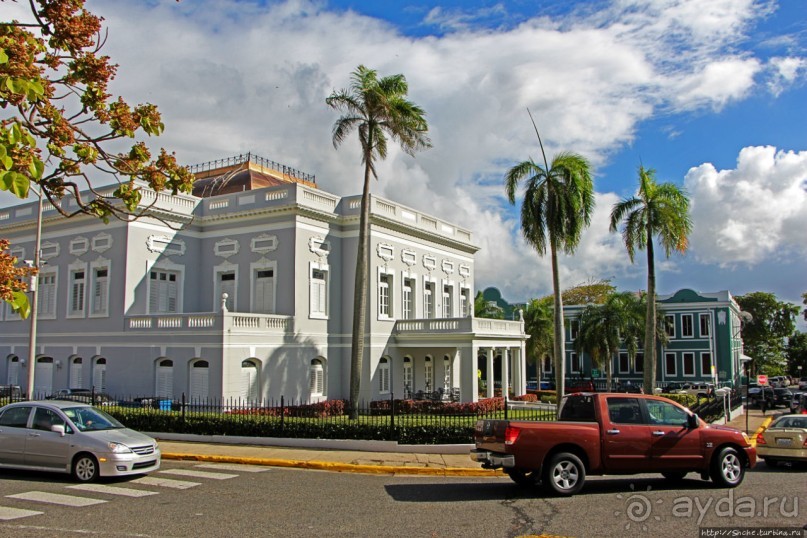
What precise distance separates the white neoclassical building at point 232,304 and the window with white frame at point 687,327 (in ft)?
89.1

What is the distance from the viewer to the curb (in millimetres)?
14656

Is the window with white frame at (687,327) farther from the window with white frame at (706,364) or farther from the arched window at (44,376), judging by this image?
the arched window at (44,376)

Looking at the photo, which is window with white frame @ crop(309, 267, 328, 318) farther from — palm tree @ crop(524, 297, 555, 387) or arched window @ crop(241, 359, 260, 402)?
palm tree @ crop(524, 297, 555, 387)

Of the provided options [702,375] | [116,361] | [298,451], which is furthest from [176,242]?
[702,375]

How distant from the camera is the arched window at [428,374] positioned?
120 ft

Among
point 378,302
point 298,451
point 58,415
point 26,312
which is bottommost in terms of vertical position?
point 298,451

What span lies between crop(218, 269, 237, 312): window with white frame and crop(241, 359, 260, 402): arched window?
4468mm

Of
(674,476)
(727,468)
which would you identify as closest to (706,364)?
(674,476)

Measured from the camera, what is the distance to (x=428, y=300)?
38000 millimetres

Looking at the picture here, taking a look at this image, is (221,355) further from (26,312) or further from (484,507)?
(26,312)

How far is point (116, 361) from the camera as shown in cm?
2948

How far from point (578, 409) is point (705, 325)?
48810mm

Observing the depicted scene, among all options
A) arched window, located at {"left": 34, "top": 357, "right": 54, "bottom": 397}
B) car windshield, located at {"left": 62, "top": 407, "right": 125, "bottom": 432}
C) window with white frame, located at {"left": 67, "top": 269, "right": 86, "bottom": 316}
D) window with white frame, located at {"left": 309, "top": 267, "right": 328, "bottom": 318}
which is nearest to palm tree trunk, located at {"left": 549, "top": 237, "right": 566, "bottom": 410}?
window with white frame, located at {"left": 309, "top": 267, "right": 328, "bottom": 318}

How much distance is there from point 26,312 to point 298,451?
41.3 feet
